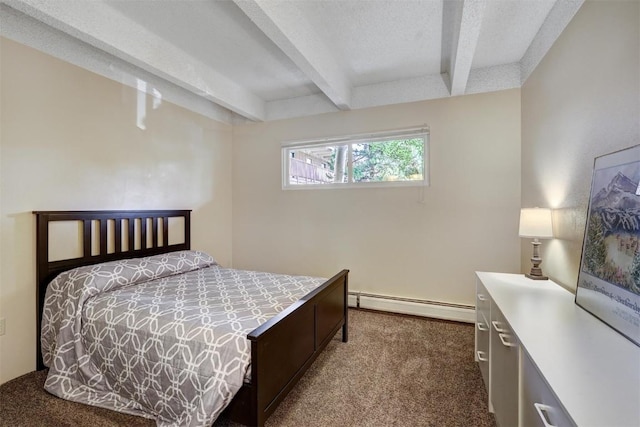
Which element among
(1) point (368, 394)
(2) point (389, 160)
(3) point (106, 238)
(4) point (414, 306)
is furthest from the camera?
(2) point (389, 160)

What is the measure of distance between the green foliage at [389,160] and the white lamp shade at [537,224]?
4.49 ft

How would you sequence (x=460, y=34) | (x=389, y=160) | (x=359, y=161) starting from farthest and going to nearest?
(x=359, y=161) → (x=389, y=160) → (x=460, y=34)

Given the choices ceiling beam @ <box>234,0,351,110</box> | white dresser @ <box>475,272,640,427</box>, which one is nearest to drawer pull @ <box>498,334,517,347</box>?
white dresser @ <box>475,272,640,427</box>

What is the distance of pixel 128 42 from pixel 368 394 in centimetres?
314

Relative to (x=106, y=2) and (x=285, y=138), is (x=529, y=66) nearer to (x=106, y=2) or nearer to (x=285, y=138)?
(x=285, y=138)

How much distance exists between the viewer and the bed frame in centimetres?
149

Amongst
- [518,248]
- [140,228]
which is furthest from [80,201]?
[518,248]

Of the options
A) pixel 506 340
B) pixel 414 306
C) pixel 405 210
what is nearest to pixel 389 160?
pixel 405 210

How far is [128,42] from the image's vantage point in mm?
2299

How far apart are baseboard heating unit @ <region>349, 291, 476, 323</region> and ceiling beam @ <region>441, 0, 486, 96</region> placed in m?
2.29

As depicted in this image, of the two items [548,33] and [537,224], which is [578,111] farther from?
[548,33]

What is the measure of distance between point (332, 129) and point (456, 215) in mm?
1808

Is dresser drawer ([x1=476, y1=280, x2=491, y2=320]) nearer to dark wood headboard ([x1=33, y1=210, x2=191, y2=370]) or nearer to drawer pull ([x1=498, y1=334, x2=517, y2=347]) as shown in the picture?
drawer pull ([x1=498, y1=334, x2=517, y2=347])

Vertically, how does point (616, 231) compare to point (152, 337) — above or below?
above
